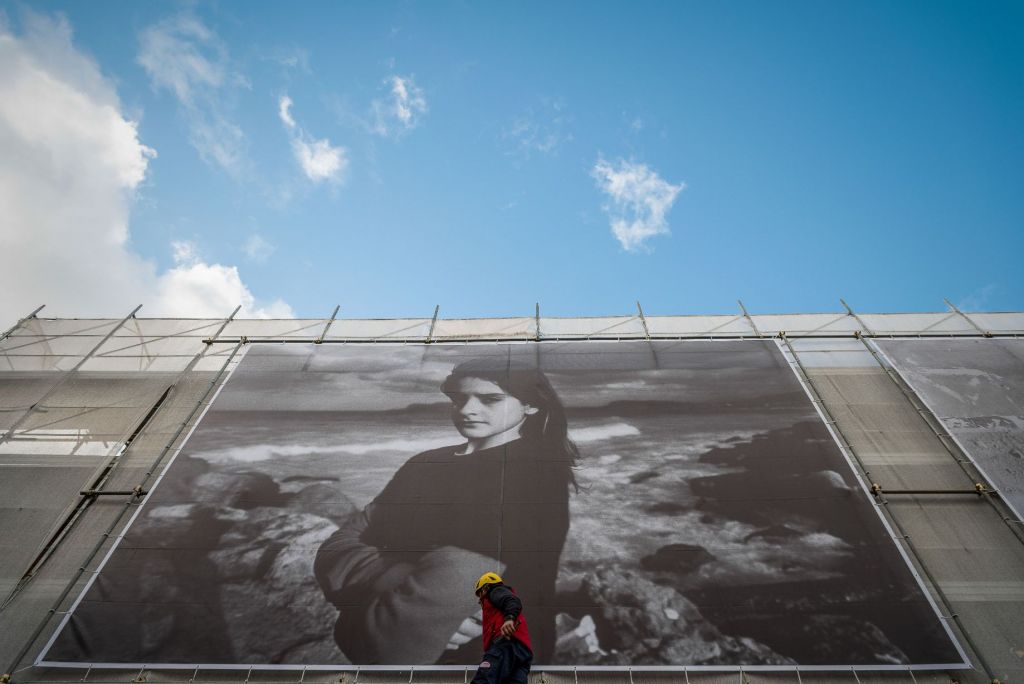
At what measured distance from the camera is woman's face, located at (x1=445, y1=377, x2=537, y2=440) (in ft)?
20.4

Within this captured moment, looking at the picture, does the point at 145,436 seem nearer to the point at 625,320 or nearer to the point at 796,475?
the point at 625,320

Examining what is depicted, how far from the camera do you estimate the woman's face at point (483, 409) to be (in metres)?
6.23

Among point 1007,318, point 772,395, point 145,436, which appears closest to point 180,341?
point 145,436

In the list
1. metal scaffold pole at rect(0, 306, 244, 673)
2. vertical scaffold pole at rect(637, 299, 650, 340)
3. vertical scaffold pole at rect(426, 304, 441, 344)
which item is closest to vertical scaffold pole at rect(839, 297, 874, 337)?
vertical scaffold pole at rect(637, 299, 650, 340)

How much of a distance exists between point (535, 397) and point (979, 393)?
5.44 meters

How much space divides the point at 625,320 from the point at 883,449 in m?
3.54

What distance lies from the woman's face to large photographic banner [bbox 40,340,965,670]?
0.03 metres

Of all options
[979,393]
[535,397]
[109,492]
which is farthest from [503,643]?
[979,393]

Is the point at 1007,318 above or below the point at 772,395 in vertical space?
above

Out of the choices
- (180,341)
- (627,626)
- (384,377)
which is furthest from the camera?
(180,341)

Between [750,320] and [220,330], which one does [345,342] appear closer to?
[220,330]

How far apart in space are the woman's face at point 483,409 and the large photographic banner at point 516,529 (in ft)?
0.10

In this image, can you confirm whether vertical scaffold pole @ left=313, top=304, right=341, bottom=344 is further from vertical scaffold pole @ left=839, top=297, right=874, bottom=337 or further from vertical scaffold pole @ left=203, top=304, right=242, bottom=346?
vertical scaffold pole @ left=839, top=297, right=874, bottom=337

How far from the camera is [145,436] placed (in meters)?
6.38
